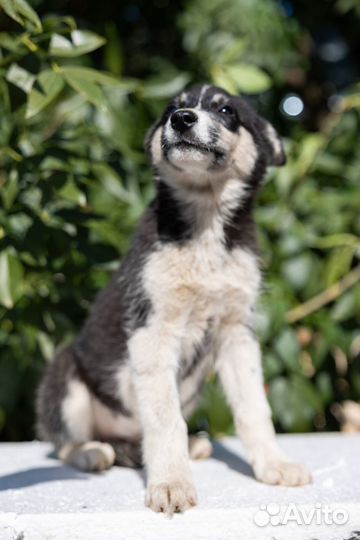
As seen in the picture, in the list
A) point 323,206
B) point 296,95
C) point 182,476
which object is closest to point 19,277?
point 182,476

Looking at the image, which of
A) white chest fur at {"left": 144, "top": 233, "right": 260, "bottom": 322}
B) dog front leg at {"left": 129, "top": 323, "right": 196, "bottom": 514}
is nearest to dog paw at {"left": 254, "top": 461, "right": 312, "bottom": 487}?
dog front leg at {"left": 129, "top": 323, "right": 196, "bottom": 514}

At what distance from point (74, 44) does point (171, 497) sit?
2.11 metres

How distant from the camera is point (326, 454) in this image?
3.90 meters

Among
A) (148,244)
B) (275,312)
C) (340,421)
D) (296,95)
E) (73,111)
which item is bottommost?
(340,421)

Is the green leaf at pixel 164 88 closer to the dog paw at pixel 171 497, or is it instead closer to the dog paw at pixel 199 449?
the dog paw at pixel 199 449

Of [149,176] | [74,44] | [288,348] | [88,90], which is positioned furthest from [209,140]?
[288,348]

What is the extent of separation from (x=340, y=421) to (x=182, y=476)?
2.74m

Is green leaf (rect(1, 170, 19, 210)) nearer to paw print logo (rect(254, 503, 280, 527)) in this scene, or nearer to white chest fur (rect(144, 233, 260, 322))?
white chest fur (rect(144, 233, 260, 322))

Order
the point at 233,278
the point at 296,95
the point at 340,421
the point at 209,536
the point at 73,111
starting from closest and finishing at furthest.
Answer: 1. the point at 209,536
2. the point at 233,278
3. the point at 73,111
4. the point at 340,421
5. the point at 296,95

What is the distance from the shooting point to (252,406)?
350 centimetres

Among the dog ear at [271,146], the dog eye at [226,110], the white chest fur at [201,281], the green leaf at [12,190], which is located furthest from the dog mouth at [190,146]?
the green leaf at [12,190]

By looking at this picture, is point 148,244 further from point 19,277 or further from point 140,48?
point 140,48

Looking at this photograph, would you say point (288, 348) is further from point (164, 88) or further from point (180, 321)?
point (164, 88)

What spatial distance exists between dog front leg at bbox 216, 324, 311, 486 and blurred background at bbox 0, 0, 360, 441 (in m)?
0.97
